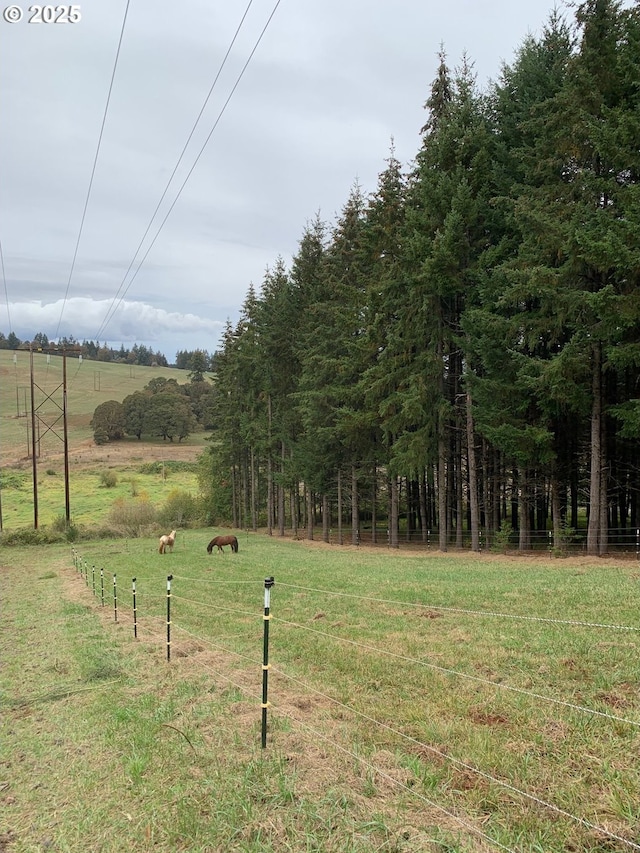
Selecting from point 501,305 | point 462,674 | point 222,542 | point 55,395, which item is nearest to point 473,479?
point 501,305

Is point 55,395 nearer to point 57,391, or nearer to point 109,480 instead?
point 57,391

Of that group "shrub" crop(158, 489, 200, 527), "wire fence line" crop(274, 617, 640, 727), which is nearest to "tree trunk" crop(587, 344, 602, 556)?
"wire fence line" crop(274, 617, 640, 727)

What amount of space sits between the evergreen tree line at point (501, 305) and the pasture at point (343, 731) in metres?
8.30

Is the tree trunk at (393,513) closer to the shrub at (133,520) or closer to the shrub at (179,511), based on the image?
the shrub at (133,520)

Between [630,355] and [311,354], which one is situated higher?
[311,354]

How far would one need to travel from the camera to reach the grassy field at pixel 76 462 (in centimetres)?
4784

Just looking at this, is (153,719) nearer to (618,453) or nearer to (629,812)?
(629,812)

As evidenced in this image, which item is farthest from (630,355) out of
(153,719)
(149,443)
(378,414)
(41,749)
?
(149,443)

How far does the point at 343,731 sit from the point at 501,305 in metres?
14.7

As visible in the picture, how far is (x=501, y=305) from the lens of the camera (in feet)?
53.5

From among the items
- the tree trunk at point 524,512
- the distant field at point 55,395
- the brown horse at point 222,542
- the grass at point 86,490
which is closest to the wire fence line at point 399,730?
the tree trunk at point 524,512

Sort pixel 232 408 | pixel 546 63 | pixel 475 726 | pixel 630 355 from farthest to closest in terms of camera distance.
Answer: pixel 232 408, pixel 546 63, pixel 630 355, pixel 475 726

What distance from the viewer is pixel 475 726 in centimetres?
432

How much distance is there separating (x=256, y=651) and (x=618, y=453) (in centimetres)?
1733
